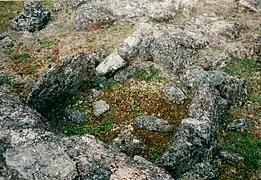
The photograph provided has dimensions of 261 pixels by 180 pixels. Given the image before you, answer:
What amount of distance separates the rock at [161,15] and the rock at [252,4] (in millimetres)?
3543

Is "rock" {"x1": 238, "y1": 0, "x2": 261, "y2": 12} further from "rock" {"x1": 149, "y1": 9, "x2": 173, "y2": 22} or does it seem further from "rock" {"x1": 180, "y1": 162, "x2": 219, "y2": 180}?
"rock" {"x1": 180, "y1": 162, "x2": 219, "y2": 180}

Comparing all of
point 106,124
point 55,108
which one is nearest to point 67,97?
point 55,108

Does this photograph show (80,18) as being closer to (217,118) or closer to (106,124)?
(106,124)

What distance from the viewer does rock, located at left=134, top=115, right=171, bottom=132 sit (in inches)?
690

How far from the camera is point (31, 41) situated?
22.0 m

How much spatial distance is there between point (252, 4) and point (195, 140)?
Result: 32.2ft

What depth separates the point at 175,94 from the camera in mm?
18750

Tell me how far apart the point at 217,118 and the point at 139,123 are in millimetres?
2793

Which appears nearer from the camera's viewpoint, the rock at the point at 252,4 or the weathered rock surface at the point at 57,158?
the weathered rock surface at the point at 57,158

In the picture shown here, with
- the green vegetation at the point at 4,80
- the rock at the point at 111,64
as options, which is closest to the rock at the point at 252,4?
the rock at the point at 111,64

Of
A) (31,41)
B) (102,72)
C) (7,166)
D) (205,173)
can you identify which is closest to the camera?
(7,166)

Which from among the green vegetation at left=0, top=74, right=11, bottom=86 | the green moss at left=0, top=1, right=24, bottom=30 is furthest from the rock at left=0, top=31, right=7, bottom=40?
the green vegetation at left=0, top=74, right=11, bottom=86

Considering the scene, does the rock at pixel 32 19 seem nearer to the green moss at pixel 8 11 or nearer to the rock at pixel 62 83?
the green moss at pixel 8 11

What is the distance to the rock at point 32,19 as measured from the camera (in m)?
22.7
